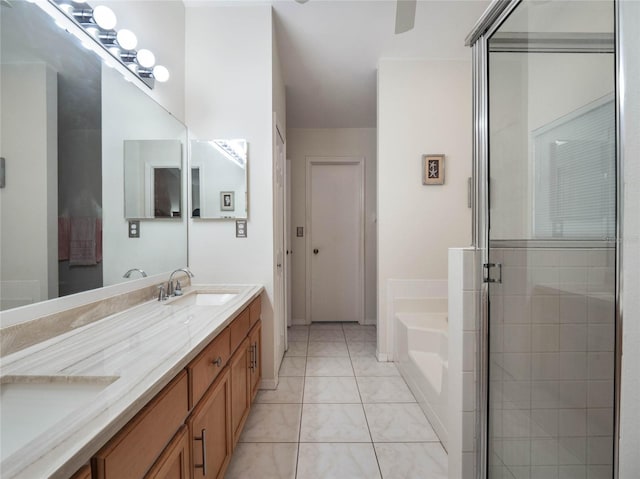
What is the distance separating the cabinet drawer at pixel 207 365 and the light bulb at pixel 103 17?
56.4 inches

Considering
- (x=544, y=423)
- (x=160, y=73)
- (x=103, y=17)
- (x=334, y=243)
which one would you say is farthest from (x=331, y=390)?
(x=103, y=17)

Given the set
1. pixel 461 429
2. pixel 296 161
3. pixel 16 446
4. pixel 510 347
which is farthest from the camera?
pixel 296 161

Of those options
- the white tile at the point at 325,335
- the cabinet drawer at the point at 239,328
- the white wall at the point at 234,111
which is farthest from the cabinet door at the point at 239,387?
the white tile at the point at 325,335

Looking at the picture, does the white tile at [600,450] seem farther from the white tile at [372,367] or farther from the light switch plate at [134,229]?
the light switch plate at [134,229]

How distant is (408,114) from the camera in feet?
8.87

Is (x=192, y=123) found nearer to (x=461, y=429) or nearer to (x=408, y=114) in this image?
(x=408, y=114)

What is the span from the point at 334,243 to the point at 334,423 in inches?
98.9

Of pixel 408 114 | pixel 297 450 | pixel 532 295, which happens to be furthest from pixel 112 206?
pixel 408 114

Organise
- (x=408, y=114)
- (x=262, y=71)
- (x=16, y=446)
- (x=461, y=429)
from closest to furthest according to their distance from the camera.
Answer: (x=16, y=446) < (x=461, y=429) < (x=262, y=71) < (x=408, y=114)

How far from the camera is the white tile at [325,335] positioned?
343 centimetres

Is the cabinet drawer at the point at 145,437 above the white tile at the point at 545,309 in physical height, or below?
below

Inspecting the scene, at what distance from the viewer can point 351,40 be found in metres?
2.39

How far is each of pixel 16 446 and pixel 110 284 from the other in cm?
90

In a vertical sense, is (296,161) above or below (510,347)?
above
